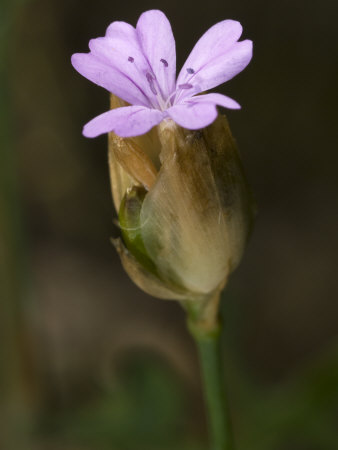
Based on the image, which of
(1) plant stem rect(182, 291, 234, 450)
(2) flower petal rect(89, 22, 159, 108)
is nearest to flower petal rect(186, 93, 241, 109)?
(2) flower petal rect(89, 22, 159, 108)

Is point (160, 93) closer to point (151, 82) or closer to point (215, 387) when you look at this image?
point (151, 82)

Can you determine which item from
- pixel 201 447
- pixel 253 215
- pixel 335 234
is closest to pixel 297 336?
pixel 335 234

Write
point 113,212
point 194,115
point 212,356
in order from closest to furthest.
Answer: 1. point 194,115
2. point 212,356
3. point 113,212

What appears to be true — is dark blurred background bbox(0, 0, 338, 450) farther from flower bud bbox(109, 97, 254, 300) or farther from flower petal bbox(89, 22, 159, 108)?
flower petal bbox(89, 22, 159, 108)

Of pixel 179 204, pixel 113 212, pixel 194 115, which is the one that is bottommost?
pixel 113 212

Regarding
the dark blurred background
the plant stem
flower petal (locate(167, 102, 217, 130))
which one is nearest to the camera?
flower petal (locate(167, 102, 217, 130))

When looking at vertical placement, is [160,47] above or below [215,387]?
above

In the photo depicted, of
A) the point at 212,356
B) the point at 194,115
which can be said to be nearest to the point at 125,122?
the point at 194,115
